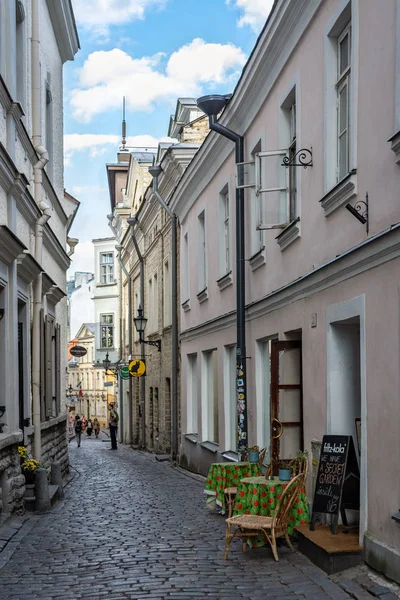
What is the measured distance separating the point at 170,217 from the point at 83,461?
26.8ft

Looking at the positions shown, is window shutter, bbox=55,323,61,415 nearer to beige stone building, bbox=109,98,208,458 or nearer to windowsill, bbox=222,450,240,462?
beige stone building, bbox=109,98,208,458

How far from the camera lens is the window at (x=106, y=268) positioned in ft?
185

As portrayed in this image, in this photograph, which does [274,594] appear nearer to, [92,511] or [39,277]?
[92,511]

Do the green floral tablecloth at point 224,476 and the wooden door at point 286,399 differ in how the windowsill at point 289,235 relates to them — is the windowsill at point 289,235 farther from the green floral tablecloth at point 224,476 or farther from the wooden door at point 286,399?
the green floral tablecloth at point 224,476

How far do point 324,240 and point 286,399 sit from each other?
8.11 ft

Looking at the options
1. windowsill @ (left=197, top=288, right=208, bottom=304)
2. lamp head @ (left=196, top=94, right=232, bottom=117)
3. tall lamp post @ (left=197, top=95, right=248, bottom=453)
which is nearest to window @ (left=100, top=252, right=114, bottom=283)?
windowsill @ (left=197, top=288, right=208, bottom=304)

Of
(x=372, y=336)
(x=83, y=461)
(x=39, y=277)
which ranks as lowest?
(x=83, y=461)

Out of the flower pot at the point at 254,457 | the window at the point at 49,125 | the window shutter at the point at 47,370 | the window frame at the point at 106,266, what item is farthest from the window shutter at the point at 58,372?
the window frame at the point at 106,266

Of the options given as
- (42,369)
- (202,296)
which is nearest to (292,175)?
(42,369)

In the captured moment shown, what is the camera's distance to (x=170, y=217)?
24.0 meters

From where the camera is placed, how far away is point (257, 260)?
44.3ft

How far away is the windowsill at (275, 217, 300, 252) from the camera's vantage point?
35.3 feet

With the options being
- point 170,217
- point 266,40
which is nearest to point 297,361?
point 266,40

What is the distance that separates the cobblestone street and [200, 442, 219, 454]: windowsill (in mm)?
2852
